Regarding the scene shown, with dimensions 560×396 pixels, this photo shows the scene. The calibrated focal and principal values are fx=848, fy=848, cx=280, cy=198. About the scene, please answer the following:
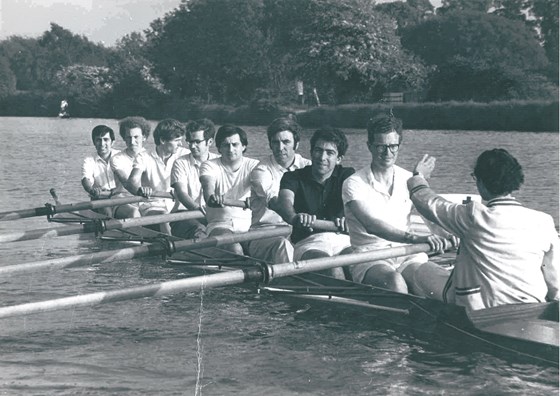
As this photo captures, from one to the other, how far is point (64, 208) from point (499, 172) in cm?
622

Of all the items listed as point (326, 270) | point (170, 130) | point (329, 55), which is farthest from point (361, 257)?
point (329, 55)

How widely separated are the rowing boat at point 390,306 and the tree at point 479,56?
93.2ft

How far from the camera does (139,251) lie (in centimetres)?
664

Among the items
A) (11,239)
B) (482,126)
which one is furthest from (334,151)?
(482,126)

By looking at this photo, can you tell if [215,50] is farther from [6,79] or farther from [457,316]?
[457,316]

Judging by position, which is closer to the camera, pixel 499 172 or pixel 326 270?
pixel 499 172

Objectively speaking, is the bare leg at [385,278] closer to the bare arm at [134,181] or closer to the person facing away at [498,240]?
the person facing away at [498,240]

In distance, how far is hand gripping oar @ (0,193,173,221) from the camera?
9414 mm

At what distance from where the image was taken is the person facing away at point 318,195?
6.38 meters

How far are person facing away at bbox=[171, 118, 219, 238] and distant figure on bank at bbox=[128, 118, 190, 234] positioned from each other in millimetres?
761

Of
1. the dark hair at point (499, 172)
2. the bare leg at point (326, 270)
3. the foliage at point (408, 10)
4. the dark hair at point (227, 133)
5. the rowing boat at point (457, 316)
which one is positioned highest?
the foliage at point (408, 10)

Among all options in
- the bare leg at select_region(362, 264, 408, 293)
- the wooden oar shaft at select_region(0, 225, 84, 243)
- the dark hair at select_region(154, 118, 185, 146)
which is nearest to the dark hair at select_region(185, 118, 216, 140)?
the dark hair at select_region(154, 118, 185, 146)

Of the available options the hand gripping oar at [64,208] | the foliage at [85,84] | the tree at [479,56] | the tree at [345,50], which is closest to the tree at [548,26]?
the tree at [479,56]

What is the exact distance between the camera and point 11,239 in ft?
26.1
